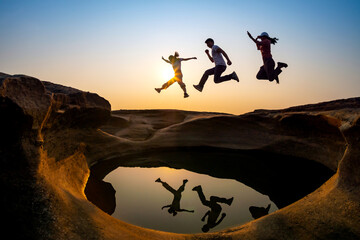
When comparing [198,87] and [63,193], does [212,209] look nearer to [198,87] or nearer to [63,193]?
[63,193]

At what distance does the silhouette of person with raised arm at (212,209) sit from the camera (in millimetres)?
3465

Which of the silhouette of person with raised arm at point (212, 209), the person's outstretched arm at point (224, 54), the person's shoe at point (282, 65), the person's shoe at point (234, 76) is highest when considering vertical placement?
the person's outstretched arm at point (224, 54)

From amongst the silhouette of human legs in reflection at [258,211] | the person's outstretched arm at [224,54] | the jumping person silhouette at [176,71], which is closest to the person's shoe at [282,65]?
the person's outstretched arm at [224,54]

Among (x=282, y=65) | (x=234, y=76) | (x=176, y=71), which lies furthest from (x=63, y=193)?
(x=282, y=65)

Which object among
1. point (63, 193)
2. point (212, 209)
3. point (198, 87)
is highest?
point (198, 87)

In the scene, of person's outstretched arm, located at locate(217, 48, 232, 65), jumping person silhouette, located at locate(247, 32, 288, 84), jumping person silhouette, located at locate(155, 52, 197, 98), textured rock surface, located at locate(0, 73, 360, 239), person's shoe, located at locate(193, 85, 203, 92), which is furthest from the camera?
jumping person silhouette, located at locate(155, 52, 197, 98)

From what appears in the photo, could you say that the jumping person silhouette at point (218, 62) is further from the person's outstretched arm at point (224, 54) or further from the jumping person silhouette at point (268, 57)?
the jumping person silhouette at point (268, 57)

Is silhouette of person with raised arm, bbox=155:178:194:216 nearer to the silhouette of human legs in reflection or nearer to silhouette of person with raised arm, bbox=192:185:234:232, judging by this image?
silhouette of person with raised arm, bbox=192:185:234:232

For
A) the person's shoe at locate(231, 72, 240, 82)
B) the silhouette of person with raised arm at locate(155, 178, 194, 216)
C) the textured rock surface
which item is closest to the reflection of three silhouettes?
the silhouette of person with raised arm at locate(155, 178, 194, 216)

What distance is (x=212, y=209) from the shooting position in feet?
13.4

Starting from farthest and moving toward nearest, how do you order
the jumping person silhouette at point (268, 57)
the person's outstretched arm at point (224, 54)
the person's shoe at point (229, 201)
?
the person's outstretched arm at point (224, 54) → the jumping person silhouette at point (268, 57) → the person's shoe at point (229, 201)

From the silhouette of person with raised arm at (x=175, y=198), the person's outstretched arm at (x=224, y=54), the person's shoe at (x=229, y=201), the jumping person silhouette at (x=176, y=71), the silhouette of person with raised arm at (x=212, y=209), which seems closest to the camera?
the silhouette of person with raised arm at (x=212, y=209)

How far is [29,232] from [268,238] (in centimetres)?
243

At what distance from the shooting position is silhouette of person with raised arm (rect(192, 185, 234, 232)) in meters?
3.46
